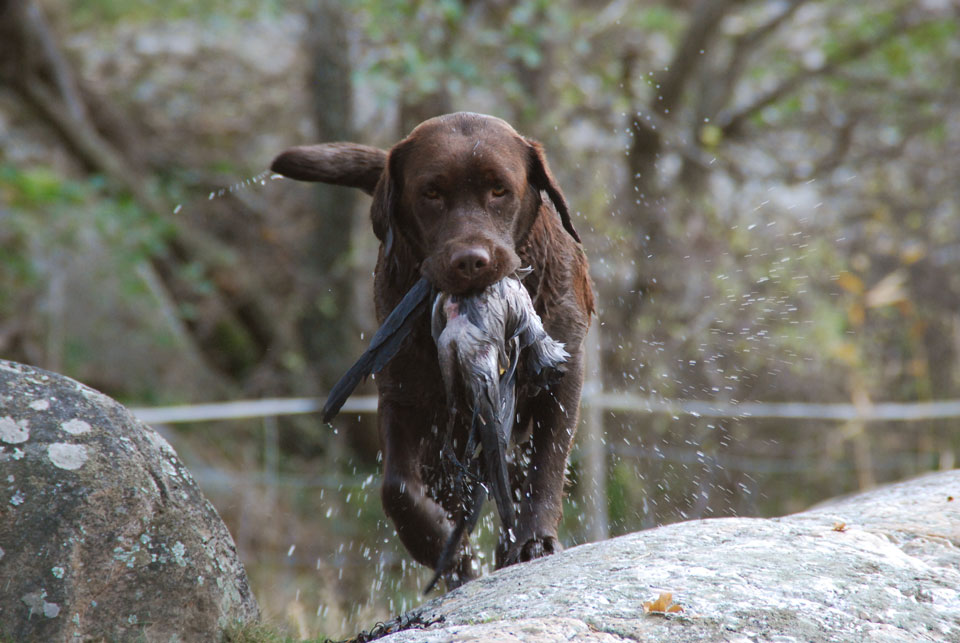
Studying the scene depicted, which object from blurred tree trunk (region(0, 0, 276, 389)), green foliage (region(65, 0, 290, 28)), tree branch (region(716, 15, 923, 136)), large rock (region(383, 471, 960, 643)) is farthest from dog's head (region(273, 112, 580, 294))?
tree branch (region(716, 15, 923, 136))

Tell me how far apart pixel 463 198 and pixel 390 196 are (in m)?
0.26

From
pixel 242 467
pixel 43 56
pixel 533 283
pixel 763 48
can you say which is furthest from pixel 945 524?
pixel 763 48

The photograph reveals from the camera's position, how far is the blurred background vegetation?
300 inches

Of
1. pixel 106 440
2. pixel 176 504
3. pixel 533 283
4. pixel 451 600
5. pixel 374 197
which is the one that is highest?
pixel 374 197

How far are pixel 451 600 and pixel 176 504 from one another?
747mm

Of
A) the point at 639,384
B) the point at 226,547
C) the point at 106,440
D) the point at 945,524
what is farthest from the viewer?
the point at 639,384

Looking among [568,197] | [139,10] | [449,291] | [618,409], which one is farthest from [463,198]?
[139,10]

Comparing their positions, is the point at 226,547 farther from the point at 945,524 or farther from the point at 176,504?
the point at 945,524

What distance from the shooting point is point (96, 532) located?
2396 mm

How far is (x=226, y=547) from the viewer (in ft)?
8.84

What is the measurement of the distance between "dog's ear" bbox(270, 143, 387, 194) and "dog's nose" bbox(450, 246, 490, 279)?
3.70 ft

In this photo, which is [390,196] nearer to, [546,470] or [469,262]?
[469,262]

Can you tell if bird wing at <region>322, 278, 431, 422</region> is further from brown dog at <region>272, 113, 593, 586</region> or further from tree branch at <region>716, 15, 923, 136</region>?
tree branch at <region>716, 15, 923, 136</region>

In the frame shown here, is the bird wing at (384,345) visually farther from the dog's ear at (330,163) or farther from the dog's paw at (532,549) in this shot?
the dog's ear at (330,163)
